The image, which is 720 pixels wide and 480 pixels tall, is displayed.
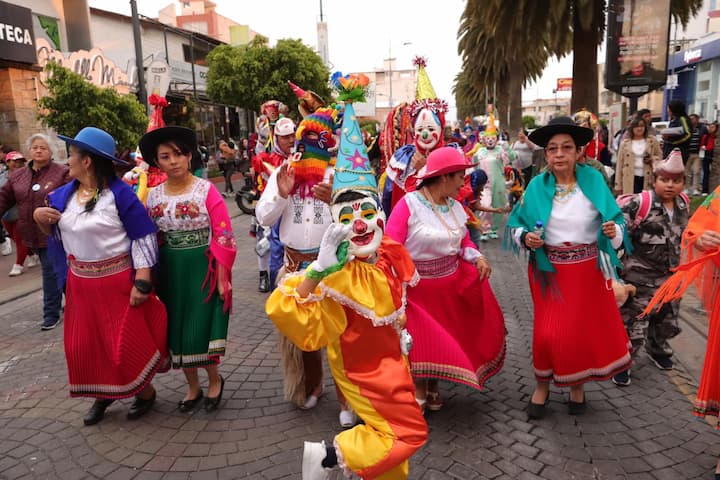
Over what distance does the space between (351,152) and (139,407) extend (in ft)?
8.34

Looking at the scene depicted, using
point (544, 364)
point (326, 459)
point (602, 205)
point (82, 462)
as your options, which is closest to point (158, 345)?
point (82, 462)

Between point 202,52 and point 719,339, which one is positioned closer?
point 719,339

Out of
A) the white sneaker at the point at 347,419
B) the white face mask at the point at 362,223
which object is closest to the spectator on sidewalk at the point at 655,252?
the white sneaker at the point at 347,419

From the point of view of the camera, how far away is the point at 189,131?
12.1ft

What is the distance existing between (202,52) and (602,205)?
30.0 metres

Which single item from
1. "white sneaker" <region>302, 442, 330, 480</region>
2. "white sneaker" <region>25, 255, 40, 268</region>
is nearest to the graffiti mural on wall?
"white sneaker" <region>25, 255, 40, 268</region>

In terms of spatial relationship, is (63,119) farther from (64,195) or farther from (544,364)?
(544,364)

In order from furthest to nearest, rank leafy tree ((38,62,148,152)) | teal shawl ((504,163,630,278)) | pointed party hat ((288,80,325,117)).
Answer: leafy tree ((38,62,148,152)) < pointed party hat ((288,80,325,117)) < teal shawl ((504,163,630,278))

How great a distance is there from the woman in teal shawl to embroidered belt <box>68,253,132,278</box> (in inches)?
106

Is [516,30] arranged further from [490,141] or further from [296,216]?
[296,216]

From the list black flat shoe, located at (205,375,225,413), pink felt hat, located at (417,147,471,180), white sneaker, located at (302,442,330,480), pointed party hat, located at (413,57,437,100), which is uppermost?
pointed party hat, located at (413,57,437,100)

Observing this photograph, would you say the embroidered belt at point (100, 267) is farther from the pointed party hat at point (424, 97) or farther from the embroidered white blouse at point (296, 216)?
the pointed party hat at point (424, 97)

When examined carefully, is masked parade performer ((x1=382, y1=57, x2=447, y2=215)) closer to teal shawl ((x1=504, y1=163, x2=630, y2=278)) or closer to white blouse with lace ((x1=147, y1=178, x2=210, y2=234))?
teal shawl ((x1=504, y1=163, x2=630, y2=278))

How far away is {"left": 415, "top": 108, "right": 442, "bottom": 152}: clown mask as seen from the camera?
4.86 metres
